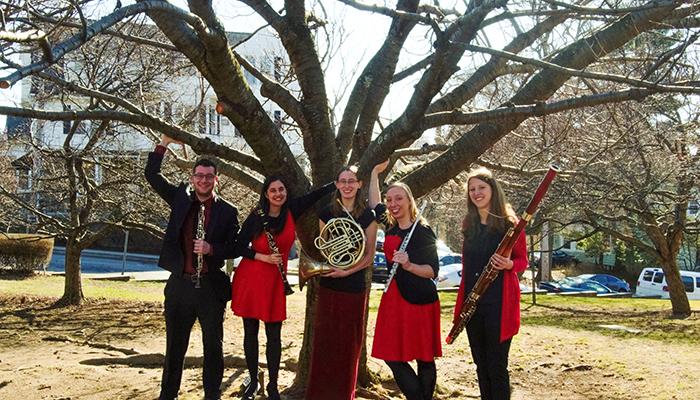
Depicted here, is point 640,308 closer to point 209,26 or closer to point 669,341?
point 669,341

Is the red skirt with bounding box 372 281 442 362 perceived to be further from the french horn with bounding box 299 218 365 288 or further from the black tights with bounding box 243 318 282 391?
the black tights with bounding box 243 318 282 391

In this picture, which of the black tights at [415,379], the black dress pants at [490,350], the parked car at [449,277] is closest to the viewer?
the black dress pants at [490,350]

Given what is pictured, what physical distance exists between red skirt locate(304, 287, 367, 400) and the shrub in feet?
52.3

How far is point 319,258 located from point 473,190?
1.34 m

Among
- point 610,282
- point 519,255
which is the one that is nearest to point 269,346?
point 519,255

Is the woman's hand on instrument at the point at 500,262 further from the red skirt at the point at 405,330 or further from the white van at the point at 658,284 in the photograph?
the white van at the point at 658,284

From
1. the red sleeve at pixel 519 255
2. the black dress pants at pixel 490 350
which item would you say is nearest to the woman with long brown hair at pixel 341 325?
the black dress pants at pixel 490 350

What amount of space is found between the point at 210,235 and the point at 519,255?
2.25 m

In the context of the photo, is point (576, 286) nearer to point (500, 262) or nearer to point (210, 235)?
point (500, 262)

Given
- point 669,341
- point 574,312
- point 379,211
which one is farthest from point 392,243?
point 574,312

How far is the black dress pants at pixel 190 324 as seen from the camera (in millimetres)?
4828

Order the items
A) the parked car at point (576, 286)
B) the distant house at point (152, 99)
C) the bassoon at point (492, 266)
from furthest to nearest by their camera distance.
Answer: the parked car at point (576, 286) < the distant house at point (152, 99) < the bassoon at point (492, 266)

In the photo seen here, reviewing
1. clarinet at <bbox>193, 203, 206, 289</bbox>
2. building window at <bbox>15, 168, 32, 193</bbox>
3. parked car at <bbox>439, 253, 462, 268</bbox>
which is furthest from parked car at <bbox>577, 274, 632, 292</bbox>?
clarinet at <bbox>193, 203, 206, 289</bbox>

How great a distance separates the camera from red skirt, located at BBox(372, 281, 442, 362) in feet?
15.3
